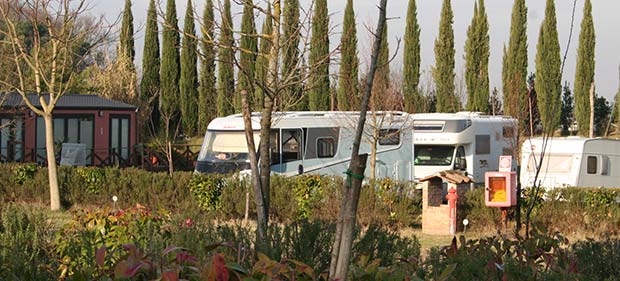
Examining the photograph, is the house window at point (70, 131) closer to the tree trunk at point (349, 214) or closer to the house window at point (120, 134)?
the house window at point (120, 134)

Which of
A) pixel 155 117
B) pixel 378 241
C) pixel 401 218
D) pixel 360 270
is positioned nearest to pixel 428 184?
pixel 401 218

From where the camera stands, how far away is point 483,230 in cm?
1462

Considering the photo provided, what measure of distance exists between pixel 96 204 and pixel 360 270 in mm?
14670

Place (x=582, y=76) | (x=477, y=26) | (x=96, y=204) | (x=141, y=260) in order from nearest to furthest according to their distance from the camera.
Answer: (x=141, y=260) → (x=96, y=204) → (x=582, y=76) → (x=477, y=26)

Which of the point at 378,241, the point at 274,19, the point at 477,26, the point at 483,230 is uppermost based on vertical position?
the point at 477,26

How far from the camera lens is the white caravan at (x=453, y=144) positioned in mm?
21250

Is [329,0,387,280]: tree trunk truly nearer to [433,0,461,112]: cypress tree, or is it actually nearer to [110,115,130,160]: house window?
[110,115,130,160]: house window

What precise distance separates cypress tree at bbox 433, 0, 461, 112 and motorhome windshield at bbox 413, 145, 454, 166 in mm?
13903

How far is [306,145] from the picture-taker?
1880cm

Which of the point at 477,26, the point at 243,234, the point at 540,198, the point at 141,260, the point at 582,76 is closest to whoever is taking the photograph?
the point at 141,260

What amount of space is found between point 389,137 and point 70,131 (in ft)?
41.4

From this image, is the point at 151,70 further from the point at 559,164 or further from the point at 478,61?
the point at 559,164

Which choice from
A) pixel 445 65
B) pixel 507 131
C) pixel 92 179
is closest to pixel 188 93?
pixel 445 65

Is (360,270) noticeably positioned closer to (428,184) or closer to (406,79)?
(428,184)
